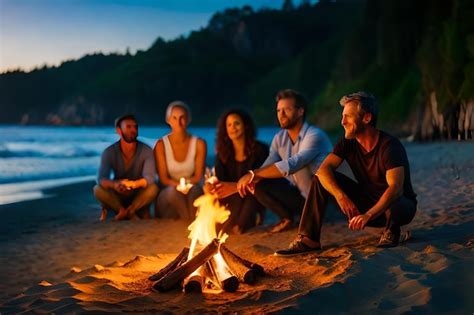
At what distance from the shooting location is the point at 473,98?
15391 millimetres

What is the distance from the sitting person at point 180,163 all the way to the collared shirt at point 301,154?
50.6 inches

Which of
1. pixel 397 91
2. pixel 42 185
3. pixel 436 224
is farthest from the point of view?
pixel 397 91

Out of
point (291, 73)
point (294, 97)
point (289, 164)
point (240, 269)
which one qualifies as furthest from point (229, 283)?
point (291, 73)

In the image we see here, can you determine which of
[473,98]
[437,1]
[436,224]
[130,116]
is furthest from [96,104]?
[436,224]

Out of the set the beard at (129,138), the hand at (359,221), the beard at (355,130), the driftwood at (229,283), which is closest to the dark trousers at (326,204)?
the hand at (359,221)

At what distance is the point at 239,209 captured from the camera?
6.56m

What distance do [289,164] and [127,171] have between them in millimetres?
2547

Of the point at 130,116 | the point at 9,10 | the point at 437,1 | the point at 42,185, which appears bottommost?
the point at 42,185

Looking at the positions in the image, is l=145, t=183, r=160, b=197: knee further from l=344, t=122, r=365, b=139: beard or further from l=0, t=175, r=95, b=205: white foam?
l=0, t=175, r=95, b=205: white foam

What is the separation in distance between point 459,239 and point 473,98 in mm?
11743

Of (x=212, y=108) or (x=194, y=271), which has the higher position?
(x=212, y=108)

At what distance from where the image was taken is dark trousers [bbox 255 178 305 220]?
245 inches

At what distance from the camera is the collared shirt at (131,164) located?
7234 millimetres

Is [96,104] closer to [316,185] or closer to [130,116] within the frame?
[130,116]
